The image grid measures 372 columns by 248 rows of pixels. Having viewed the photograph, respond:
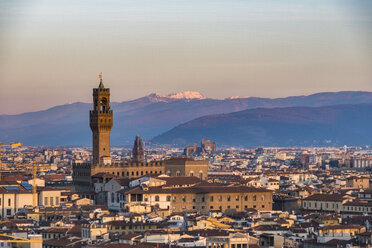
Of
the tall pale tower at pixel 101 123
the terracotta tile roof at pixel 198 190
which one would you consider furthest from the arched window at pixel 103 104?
the terracotta tile roof at pixel 198 190

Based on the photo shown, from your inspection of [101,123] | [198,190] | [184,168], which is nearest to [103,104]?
[101,123]

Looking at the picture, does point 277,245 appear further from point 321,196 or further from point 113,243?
point 321,196

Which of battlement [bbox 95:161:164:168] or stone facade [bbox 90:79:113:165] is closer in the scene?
battlement [bbox 95:161:164:168]

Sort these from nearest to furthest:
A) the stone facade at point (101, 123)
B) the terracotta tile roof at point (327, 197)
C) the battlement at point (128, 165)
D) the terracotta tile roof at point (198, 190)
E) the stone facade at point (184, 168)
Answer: the terracotta tile roof at point (198, 190)
the terracotta tile roof at point (327, 197)
the battlement at point (128, 165)
the stone facade at point (184, 168)
the stone facade at point (101, 123)

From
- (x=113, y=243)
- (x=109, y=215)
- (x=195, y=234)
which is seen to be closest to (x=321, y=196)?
(x=109, y=215)

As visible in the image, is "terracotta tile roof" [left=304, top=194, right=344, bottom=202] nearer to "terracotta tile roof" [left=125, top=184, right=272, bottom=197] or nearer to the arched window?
"terracotta tile roof" [left=125, top=184, right=272, bottom=197]

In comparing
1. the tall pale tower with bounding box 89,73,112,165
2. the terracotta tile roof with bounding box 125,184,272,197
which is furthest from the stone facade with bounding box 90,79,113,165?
the terracotta tile roof with bounding box 125,184,272,197

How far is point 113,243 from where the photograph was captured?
5353cm

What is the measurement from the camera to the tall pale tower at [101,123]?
97562mm

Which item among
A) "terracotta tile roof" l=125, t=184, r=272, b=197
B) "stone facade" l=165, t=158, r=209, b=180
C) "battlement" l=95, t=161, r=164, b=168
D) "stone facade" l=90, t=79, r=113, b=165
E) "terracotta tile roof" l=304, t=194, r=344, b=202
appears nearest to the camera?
"terracotta tile roof" l=125, t=184, r=272, b=197

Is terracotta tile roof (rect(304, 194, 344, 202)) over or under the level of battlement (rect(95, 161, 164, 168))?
under

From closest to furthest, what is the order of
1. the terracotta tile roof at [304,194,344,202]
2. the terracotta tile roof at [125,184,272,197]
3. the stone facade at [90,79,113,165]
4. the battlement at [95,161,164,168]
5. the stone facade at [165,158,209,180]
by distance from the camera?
the terracotta tile roof at [125,184,272,197]
the terracotta tile roof at [304,194,344,202]
the battlement at [95,161,164,168]
the stone facade at [165,158,209,180]
the stone facade at [90,79,113,165]

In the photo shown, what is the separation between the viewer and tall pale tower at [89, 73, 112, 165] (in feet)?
320

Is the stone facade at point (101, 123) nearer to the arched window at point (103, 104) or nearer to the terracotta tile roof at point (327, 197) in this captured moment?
the arched window at point (103, 104)
